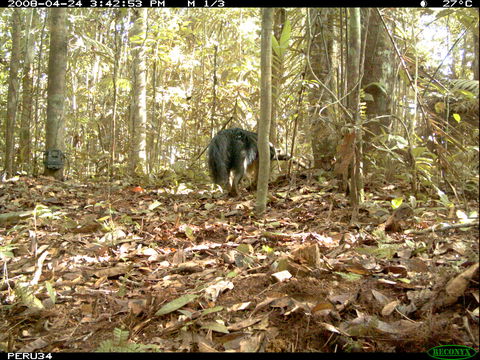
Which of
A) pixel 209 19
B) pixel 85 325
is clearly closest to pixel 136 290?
pixel 85 325

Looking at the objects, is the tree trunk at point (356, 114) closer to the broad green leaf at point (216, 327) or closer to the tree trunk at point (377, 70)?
the tree trunk at point (377, 70)

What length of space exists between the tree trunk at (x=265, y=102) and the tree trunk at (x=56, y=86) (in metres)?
4.55

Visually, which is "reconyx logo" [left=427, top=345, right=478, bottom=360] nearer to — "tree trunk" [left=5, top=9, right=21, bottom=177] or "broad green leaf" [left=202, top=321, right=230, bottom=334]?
"broad green leaf" [left=202, top=321, right=230, bottom=334]

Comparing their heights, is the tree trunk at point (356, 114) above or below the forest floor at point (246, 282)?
above

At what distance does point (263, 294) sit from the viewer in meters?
2.05

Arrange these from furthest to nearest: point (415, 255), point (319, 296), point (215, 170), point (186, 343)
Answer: point (215, 170) → point (415, 255) → point (319, 296) → point (186, 343)

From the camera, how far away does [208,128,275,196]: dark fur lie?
603 cm

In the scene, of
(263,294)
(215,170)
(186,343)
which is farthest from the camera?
(215,170)

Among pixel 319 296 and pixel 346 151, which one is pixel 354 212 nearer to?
pixel 346 151

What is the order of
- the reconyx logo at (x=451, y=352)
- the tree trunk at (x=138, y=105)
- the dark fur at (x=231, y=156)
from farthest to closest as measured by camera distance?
the tree trunk at (x=138, y=105) → the dark fur at (x=231, y=156) → the reconyx logo at (x=451, y=352)

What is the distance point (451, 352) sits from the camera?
140cm

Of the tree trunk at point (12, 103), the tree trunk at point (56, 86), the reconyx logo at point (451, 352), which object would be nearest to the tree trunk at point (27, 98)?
the tree trunk at point (12, 103)

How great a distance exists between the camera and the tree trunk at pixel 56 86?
6727 mm

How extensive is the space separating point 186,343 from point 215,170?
14.6 ft
